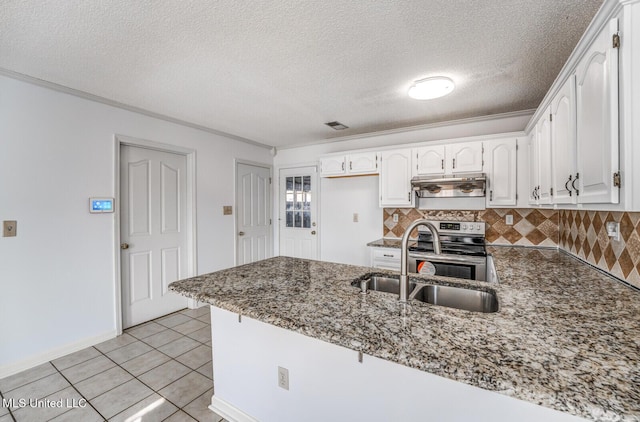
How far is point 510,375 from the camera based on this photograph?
71 centimetres

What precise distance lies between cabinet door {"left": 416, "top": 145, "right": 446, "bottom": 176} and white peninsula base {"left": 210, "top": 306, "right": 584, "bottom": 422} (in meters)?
2.52

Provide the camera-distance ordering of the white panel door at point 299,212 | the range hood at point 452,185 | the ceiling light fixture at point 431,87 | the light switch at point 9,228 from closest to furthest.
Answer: the light switch at point 9,228 < the ceiling light fixture at point 431,87 < the range hood at point 452,185 < the white panel door at point 299,212

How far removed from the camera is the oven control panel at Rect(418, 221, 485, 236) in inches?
126

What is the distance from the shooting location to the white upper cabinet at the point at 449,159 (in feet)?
9.84

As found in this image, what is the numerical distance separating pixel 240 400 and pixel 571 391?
162 cm

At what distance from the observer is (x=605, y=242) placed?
5.96 ft

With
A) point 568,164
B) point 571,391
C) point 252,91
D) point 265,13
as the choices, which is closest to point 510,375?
point 571,391

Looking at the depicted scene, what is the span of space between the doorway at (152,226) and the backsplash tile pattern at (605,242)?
389 centimetres

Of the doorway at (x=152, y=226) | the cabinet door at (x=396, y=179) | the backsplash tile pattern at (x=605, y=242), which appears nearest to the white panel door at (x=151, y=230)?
the doorway at (x=152, y=226)

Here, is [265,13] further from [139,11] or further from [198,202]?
[198,202]

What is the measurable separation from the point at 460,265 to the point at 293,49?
2433mm

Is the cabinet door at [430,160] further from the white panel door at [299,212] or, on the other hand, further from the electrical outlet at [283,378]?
the electrical outlet at [283,378]

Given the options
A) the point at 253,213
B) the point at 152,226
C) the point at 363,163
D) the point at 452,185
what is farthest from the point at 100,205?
the point at 452,185

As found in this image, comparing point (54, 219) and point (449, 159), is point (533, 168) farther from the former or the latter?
point (54, 219)
